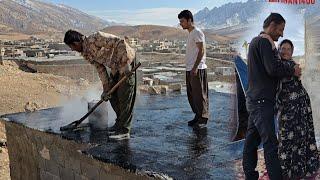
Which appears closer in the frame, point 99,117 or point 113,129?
point 113,129

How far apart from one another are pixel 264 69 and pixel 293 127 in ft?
1.66

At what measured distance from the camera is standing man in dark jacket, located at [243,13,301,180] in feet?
11.6

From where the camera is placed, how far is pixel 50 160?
6.21 metres

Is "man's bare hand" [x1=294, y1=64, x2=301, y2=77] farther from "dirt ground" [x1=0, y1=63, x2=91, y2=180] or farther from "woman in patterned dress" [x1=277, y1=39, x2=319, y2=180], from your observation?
"dirt ground" [x1=0, y1=63, x2=91, y2=180]

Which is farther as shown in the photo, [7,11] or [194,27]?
[7,11]

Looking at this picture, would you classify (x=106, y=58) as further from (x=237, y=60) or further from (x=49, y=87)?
(x=49, y=87)

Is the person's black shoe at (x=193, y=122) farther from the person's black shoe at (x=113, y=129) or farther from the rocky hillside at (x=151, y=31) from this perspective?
the rocky hillside at (x=151, y=31)

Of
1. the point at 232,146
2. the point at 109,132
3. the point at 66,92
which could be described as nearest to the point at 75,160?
the point at 109,132

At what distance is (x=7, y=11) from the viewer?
108500 millimetres

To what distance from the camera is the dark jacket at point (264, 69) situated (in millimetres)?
3510

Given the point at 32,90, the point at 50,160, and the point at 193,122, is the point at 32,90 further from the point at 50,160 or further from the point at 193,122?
the point at 193,122

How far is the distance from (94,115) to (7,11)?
4307 inches

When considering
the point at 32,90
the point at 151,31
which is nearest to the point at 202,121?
the point at 32,90

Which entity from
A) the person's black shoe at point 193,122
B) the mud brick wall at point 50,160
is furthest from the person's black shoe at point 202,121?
the mud brick wall at point 50,160
